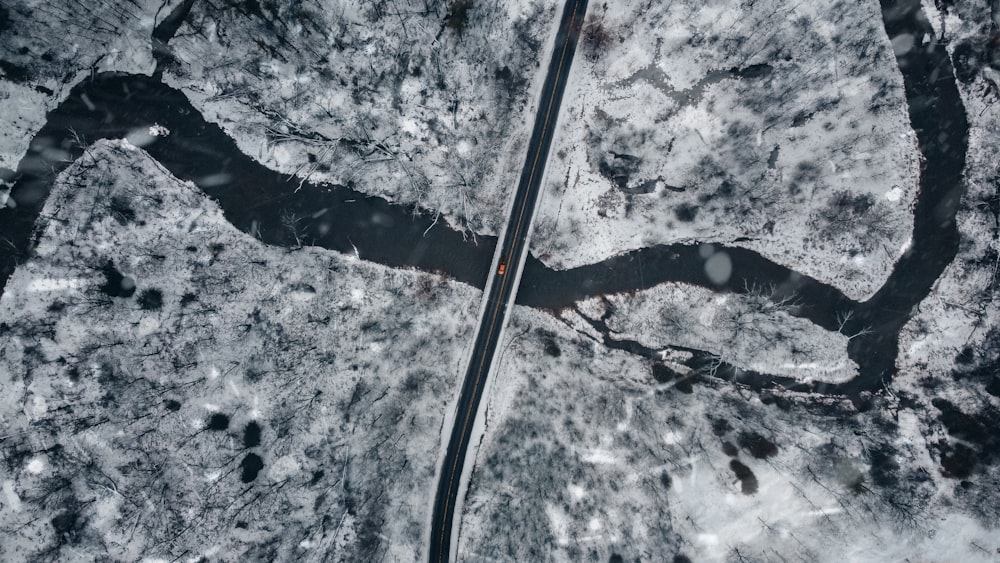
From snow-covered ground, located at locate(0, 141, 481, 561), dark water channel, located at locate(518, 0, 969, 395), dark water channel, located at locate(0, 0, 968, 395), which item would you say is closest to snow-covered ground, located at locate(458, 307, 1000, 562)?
dark water channel, located at locate(518, 0, 969, 395)

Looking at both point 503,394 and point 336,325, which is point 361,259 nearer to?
point 336,325

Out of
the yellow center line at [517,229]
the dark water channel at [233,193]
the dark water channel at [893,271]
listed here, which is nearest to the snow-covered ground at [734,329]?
the dark water channel at [893,271]

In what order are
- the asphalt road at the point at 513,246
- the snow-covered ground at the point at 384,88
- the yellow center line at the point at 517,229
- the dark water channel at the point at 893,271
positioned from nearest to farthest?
the snow-covered ground at the point at 384,88 < the dark water channel at the point at 893,271 < the asphalt road at the point at 513,246 < the yellow center line at the point at 517,229

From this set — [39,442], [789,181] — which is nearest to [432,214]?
[789,181]

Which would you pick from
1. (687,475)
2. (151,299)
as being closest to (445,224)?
(151,299)

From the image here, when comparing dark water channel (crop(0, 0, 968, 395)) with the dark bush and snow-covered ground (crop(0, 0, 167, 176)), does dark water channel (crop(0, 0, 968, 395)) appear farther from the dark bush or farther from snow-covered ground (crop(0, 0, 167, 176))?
the dark bush

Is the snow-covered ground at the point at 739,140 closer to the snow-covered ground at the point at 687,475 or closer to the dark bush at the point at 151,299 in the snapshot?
the snow-covered ground at the point at 687,475
